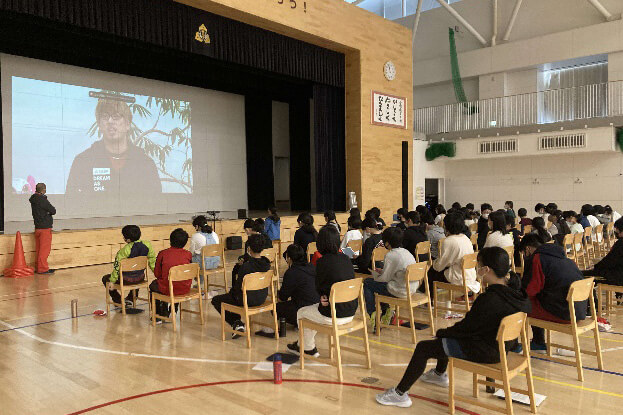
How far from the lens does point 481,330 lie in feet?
10.1

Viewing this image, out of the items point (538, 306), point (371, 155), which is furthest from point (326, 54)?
point (538, 306)

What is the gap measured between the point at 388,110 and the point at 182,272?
37.2 feet

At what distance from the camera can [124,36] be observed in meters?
9.55

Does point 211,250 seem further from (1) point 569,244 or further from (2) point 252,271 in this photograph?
(1) point 569,244

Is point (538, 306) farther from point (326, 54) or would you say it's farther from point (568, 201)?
point (568, 201)

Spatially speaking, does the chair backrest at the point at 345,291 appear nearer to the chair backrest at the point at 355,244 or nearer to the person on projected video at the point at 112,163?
the chair backrest at the point at 355,244

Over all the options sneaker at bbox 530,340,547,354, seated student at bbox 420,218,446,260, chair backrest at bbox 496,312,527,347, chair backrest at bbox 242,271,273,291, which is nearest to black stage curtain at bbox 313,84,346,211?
seated student at bbox 420,218,446,260

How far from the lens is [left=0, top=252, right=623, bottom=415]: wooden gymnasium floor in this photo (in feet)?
11.1

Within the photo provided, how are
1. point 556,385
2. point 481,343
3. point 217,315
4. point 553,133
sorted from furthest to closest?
point 553,133, point 217,315, point 556,385, point 481,343

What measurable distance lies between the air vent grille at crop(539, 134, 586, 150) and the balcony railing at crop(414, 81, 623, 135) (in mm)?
771

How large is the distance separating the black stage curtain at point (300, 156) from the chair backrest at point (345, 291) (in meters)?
13.1

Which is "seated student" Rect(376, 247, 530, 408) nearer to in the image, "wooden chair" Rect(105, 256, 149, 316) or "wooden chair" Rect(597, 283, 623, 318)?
"wooden chair" Rect(597, 283, 623, 318)

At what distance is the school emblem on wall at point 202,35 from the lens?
1066cm

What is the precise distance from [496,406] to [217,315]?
355 centimetres
